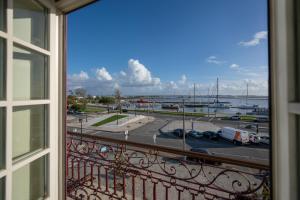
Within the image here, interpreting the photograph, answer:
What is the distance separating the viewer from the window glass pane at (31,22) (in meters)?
0.81

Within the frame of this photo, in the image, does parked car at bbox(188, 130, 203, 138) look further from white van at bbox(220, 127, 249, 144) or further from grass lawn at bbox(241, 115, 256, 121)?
grass lawn at bbox(241, 115, 256, 121)

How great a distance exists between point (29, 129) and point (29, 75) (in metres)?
0.28

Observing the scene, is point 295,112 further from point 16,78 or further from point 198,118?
point 198,118

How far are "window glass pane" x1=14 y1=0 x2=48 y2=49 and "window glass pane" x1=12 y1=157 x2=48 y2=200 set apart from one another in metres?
0.64

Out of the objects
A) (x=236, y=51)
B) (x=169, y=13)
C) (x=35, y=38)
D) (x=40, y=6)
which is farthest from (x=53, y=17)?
(x=236, y=51)

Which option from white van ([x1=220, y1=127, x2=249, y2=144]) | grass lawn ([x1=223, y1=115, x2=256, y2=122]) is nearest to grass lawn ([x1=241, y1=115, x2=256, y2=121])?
→ grass lawn ([x1=223, y1=115, x2=256, y2=122])

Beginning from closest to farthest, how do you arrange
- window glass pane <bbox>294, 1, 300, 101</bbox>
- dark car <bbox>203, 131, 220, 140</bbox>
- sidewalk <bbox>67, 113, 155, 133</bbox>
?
window glass pane <bbox>294, 1, 300, 101</bbox> → dark car <bbox>203, 131, 220, 140</bbox> → sidewalk <bbox>67, 113, 155, 133</bbox>

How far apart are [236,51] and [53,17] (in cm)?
1847

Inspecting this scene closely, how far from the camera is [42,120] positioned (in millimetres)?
969

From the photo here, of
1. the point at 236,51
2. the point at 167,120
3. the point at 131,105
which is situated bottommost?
the point at 167,120

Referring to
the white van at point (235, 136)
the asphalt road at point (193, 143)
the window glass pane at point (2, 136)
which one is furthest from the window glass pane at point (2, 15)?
the white van at point (235, 136)

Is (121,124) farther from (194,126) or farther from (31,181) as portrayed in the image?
(31,181)

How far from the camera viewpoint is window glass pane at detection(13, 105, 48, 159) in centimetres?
80

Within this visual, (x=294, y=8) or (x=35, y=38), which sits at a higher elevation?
(x=35, y=38)
